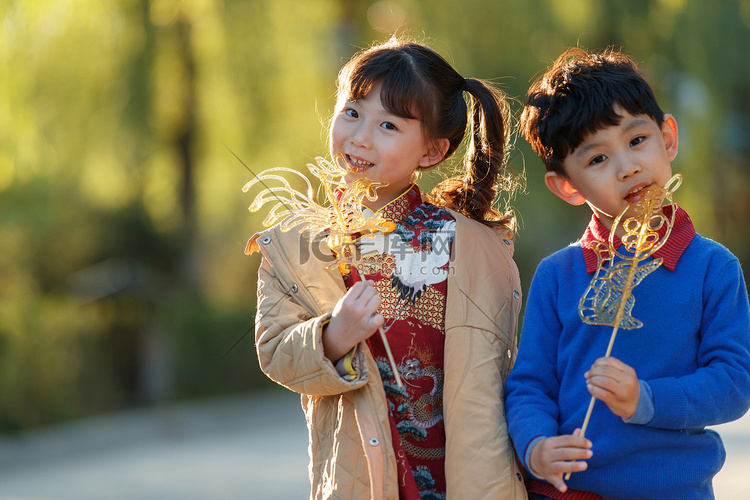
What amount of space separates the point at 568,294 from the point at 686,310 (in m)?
0.27

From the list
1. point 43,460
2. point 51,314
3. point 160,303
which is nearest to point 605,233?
point 43,460

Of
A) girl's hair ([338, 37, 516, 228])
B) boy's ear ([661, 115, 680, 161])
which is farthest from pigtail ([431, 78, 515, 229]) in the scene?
boy's ear ([661, 115, 680, 161])

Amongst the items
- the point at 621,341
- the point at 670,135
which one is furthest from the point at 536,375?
the point at 670,135

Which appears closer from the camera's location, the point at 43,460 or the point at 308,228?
the point at 308,228

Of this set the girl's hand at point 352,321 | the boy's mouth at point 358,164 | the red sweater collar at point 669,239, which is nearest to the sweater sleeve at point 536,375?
the red sweater collar at point 669,239

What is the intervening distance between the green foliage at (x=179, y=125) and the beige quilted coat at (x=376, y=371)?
182 inches

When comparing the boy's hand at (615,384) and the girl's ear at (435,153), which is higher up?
the girl's ear at (435,153)

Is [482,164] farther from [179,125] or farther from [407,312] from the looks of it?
[179,125]

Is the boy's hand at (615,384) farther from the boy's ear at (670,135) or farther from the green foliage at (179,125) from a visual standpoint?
the green foliage at (179,125)

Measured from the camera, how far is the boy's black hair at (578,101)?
1.90m

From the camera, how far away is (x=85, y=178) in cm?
853

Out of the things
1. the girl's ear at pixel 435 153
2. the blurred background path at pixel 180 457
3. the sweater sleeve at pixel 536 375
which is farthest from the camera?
the blurred background path at pixel 180 457

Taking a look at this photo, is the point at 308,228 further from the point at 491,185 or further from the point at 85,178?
the point at 85,178

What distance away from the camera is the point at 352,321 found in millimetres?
1850
